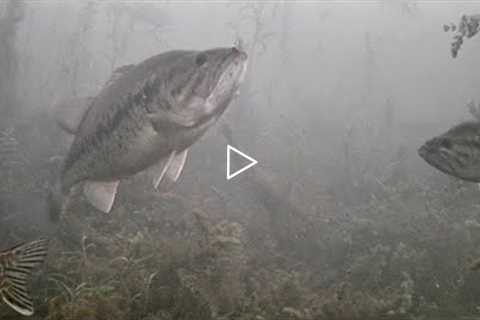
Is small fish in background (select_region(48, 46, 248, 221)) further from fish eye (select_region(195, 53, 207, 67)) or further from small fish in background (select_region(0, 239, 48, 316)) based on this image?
small fish in background (select_region(0, 239, 48, 316))

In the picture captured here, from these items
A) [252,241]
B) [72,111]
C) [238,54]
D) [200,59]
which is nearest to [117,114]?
[72,111]

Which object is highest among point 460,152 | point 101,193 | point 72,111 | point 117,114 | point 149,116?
point 460,152

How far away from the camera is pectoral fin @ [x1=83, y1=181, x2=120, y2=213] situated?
5273 mm

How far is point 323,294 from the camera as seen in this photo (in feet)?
17.7

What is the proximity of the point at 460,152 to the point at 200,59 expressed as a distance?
2.14 metres

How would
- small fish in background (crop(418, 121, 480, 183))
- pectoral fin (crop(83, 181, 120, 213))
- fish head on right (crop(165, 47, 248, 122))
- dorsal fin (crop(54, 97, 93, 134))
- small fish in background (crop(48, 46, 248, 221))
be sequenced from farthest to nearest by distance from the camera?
dorsal fin (crop(54, 97, 93, 134)) < pectoral fin (crop(83, 181, 120, 213)) < small fish in background (crop(48, 46, 248, 221)) < fish head on right (crop(165, 47, 248, 122)) < small fish in background (crop(418, 121, 480, 183))

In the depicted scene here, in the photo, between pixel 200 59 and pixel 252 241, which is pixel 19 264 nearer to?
pixel 200 59

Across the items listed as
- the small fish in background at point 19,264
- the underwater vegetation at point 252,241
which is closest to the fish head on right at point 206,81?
the small fish in background at point 19,264

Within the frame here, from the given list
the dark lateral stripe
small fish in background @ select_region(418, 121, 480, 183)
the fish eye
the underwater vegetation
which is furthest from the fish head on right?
the underwater vegetation

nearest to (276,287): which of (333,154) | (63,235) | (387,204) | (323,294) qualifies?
(323,294)

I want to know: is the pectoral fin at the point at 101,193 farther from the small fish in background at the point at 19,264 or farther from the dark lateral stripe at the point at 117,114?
the small fish in background at the point at 19,264

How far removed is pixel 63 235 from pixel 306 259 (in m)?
3.92

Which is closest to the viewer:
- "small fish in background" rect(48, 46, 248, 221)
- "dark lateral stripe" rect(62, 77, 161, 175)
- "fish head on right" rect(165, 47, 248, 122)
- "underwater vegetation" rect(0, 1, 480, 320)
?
"fish head on right" rect(165, 47, 248, 122)

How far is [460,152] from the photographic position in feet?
12.1
